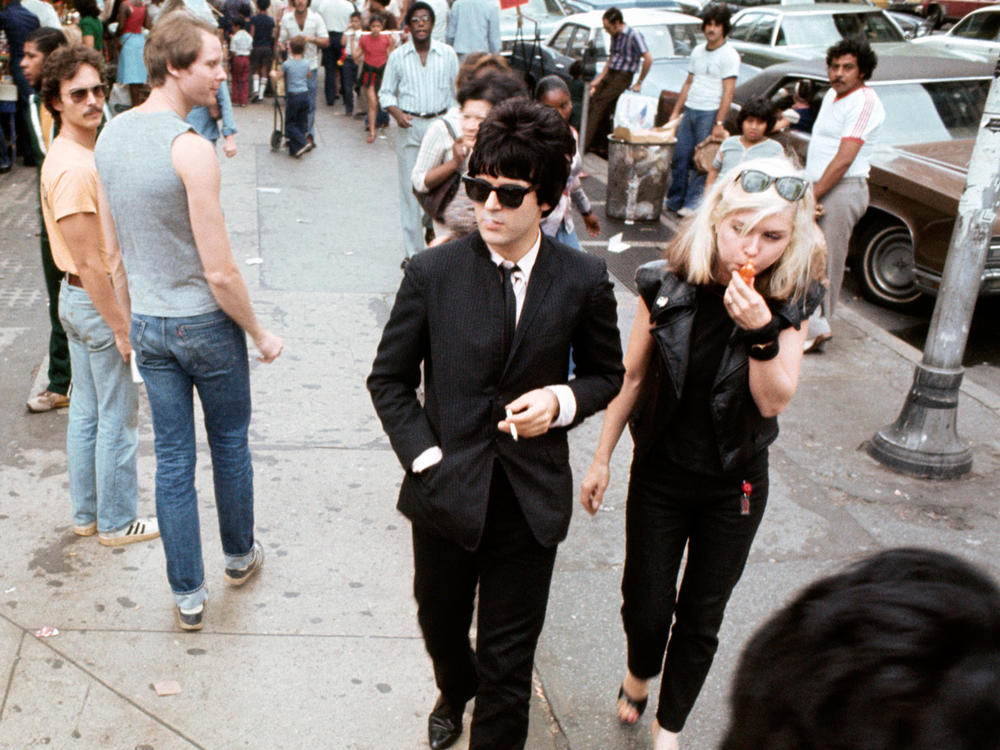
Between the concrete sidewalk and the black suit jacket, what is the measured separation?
1.02 meters

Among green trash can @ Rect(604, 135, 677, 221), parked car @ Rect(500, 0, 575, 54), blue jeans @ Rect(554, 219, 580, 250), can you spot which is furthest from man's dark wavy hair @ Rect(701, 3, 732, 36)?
parked car @ Rect(500, 0, 575, 54)

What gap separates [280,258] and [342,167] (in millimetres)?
3985

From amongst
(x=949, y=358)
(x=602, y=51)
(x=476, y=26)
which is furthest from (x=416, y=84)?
(x=602, y=51)

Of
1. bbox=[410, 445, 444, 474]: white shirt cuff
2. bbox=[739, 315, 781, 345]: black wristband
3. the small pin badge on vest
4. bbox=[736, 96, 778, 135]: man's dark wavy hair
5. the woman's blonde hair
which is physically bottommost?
the small pin badge on vest

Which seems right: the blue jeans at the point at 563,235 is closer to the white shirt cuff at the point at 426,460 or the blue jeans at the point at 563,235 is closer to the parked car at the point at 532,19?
the white shirt cuff at the point at 426,460

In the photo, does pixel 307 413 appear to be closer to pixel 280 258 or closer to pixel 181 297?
pixel 181 297

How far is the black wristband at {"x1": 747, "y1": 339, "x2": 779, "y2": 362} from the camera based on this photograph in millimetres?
2699

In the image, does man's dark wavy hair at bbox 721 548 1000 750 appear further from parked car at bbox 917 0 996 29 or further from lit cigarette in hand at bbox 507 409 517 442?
parked car at bbox 917 0 996 29

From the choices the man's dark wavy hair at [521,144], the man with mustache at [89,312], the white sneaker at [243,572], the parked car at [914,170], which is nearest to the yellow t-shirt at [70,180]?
the man with mustache at [89,312]

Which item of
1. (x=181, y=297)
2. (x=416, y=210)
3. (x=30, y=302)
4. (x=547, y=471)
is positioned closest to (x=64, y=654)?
(x=181, y=297)

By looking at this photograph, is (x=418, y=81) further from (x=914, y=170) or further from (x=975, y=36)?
(x=975, y=36)

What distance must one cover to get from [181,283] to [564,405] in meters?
1.41

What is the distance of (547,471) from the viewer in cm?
270

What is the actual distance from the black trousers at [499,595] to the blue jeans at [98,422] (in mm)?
1644
